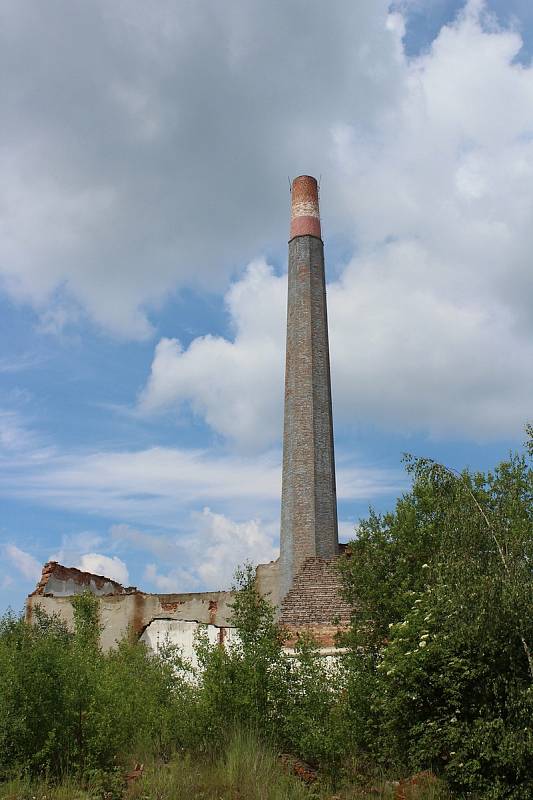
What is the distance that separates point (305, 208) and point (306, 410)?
7.01 m

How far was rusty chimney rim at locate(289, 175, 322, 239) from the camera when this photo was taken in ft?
76.1

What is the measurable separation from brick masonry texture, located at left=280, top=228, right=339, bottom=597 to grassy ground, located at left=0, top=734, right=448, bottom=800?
35.1ft

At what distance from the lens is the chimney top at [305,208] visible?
2320cm

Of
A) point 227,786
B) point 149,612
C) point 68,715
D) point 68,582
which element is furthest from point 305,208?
point 227,786

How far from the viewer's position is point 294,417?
21.2 metres

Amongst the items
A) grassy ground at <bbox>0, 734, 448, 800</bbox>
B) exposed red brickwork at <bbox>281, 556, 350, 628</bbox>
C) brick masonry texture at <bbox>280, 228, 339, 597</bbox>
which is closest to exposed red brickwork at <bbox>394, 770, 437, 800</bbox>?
grassy ground at <bbox>0, 734, 448, 800</bbox>

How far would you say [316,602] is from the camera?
15.4m

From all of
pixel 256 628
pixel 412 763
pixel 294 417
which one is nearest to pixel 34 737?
pixel 256 628

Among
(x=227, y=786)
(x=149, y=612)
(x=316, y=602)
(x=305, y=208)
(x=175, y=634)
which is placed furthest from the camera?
(x=305, y=208)

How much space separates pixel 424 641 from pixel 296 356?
13.9 metres

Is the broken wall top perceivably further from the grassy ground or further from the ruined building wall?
the grassy ground

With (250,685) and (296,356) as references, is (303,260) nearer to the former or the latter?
(296,356)

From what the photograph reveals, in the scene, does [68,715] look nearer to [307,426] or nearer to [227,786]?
[227,786]

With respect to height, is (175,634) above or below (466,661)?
above
